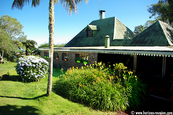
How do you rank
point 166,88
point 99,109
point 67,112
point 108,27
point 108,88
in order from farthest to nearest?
point 108,27 → point 166,88 → point 108,88 → point 99,109 → point 67,112

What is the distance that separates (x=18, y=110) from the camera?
5527mm

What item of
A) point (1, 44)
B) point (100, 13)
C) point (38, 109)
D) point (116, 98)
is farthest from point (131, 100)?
point (1, 44)

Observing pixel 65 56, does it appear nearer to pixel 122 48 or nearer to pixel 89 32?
pixel 89 32

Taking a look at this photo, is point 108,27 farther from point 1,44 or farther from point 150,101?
point 1,44

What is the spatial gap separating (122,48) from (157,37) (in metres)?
5.86

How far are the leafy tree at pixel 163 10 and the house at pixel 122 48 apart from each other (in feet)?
27.6

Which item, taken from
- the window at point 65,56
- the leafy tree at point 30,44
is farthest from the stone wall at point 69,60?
the leafy tree at point 30,44

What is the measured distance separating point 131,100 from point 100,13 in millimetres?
19678

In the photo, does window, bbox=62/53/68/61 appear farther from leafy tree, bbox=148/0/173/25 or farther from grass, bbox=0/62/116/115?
leafy tree, bbox=148/0/173/25

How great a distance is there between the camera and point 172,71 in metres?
11.5

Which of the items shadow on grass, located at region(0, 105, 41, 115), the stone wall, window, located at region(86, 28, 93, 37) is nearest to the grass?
shadow on grass, located at region(0, 105, 41, 115)

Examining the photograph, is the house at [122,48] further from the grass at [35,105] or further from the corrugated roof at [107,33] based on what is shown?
the grass at [35,105]

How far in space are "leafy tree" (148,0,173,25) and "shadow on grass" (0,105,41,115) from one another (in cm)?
2482

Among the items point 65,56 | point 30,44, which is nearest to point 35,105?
point 65,56
